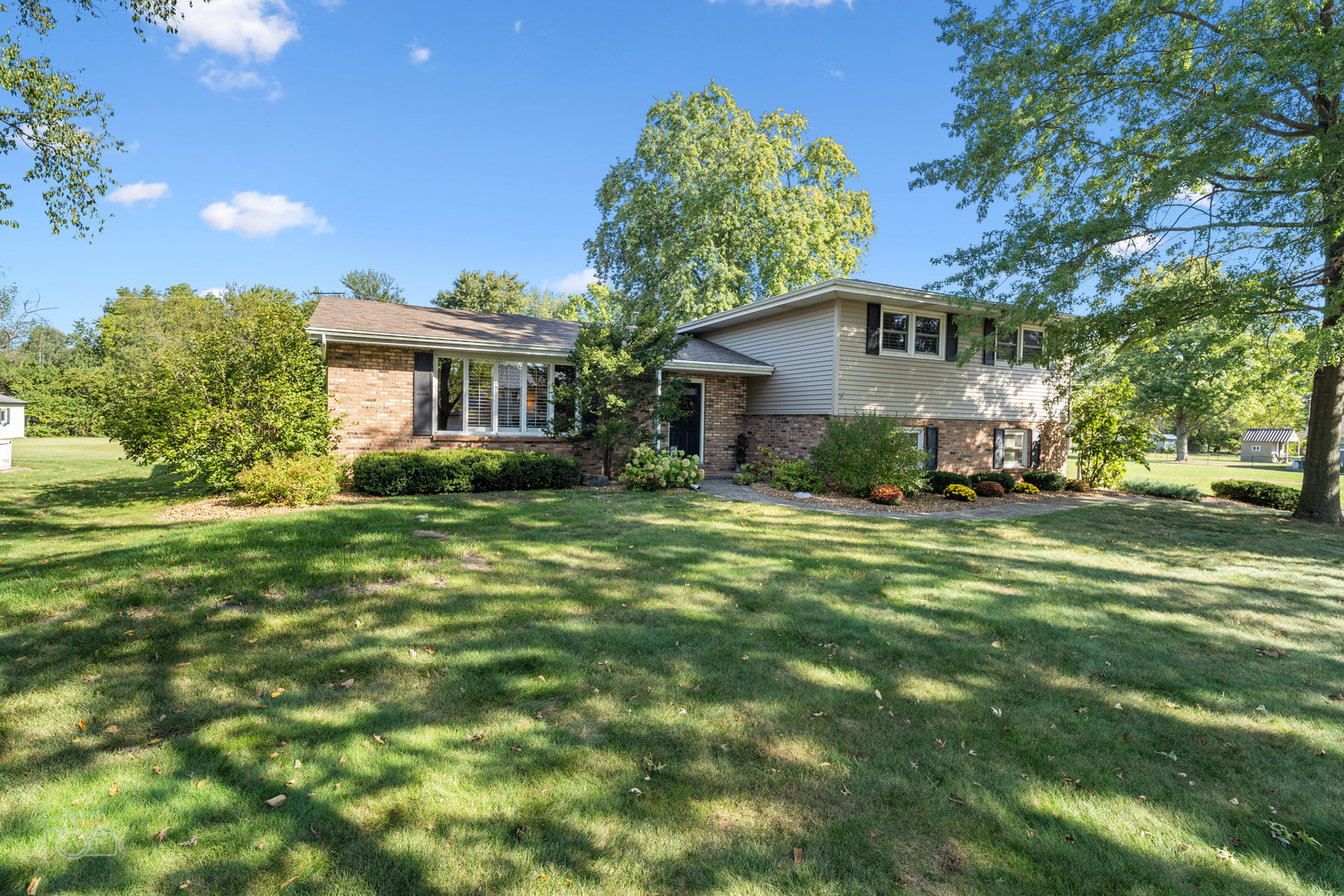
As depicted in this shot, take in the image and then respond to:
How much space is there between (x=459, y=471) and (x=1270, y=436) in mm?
57555

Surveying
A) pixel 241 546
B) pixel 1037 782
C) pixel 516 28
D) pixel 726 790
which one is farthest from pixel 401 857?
pixel 516 28

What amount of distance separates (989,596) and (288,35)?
15.0 meters

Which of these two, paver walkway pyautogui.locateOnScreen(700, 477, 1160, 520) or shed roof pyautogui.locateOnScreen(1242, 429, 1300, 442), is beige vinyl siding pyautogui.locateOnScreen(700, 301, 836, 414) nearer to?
paver walkway pyautogui.locateOnScreen(700, 477, 1160, 520)

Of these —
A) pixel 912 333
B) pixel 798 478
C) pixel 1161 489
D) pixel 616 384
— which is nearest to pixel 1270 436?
pixel 1161 489

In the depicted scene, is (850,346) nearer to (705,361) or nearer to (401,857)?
(705,361)

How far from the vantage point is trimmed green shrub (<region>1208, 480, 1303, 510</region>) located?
13.5 m

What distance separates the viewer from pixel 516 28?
13211mm

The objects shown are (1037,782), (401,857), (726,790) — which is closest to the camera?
(401,857)

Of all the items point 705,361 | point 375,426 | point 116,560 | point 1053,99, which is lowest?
point 116,560

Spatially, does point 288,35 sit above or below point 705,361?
above

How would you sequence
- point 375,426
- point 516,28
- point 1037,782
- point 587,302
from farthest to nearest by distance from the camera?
point 587,302 < point 516,28 < point 375,426 < point 1037,782

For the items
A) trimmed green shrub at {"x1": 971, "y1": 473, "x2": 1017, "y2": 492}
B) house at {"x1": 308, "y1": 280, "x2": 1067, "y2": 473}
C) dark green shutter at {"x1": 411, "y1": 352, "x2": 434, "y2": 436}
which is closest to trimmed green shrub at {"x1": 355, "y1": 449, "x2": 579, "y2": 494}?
dark green shutter at {"x1": 411, "y1": 352, "x2": 434, "y2": 436}

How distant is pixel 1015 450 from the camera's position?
1653 cm

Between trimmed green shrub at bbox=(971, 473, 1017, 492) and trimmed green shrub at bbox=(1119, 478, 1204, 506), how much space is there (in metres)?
4.06
